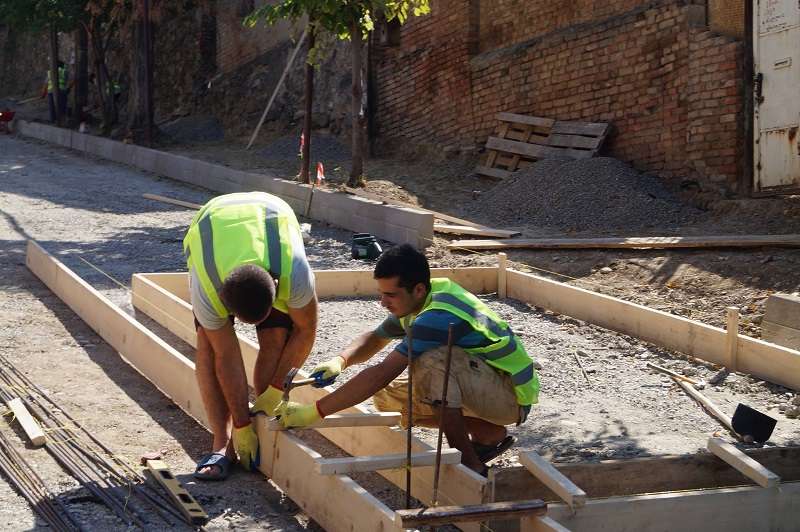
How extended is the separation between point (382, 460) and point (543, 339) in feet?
10.4

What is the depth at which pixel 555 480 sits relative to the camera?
3.36m

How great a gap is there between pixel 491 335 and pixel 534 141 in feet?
30.4

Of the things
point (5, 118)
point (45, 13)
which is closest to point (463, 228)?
point (45, 13)

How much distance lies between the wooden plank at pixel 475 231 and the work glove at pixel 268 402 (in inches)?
224

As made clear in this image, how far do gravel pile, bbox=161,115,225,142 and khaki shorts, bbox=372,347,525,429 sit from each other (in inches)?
628

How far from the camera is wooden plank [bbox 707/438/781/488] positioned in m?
3.51

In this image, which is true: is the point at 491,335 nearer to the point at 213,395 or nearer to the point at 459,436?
the point at 459,436

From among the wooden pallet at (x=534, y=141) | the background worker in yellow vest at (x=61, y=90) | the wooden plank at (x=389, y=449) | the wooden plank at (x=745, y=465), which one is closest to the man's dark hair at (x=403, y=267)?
the wooden plank at (x=389, y=449)

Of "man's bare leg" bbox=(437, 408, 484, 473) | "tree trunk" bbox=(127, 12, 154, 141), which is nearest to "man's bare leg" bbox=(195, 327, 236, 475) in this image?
"man's bare leg" bbox=(437, 408, 484, 473)

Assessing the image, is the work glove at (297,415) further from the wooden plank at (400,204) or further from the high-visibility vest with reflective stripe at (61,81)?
the high-visibility vest with reflective stripe at (61,81)

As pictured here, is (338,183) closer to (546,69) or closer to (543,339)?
(546,69)

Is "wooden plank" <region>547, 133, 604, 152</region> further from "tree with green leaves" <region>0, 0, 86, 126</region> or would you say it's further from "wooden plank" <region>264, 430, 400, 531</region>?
"tree with green leaves" <region>0, 0, 86, 126</region>

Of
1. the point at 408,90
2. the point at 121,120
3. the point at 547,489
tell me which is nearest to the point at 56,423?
the point at 547,489

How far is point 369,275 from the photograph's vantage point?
7.95m
